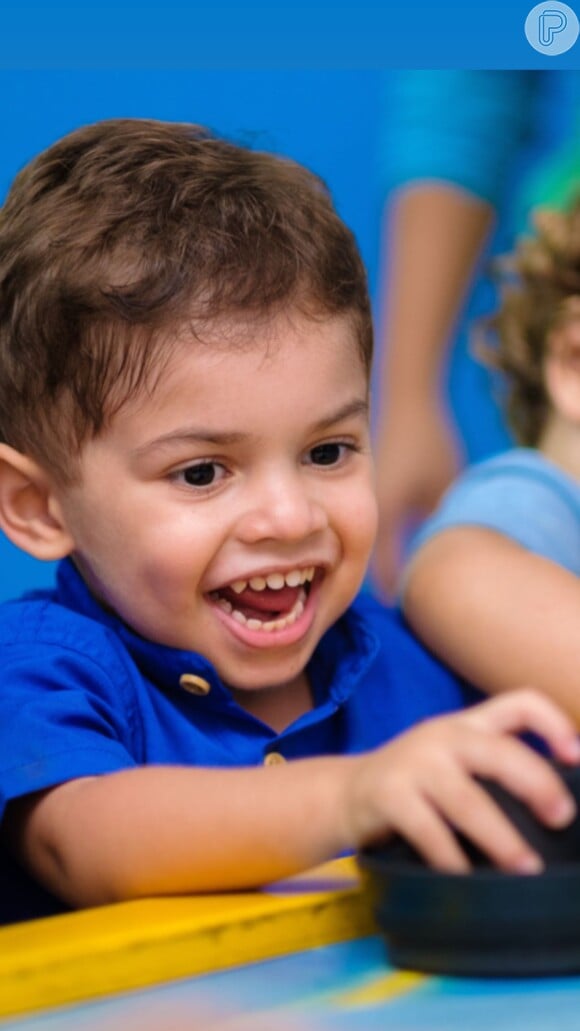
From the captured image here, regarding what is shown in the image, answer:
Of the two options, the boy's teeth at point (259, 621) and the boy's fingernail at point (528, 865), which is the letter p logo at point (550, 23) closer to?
the boy's teeth at point (259, 621)

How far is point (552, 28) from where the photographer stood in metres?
1.23

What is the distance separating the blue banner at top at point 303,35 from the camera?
118 cm

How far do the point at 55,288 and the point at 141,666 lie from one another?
28 cm

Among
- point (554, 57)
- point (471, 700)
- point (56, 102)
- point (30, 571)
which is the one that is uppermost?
point (554, 57)

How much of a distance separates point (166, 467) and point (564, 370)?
0.73m

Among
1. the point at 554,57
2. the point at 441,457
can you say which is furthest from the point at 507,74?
the point at 554,57

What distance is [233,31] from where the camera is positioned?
1211 millimetres

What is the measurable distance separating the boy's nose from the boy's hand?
1.14ft

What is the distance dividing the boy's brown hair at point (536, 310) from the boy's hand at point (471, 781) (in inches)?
41.7

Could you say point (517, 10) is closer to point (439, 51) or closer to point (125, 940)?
point (439, 51)

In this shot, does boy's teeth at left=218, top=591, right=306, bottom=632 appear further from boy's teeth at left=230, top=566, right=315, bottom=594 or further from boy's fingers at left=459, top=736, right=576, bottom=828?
boy's fingers at left=459, top=736, right=576, bottom=828

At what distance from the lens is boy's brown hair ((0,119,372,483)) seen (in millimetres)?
1027

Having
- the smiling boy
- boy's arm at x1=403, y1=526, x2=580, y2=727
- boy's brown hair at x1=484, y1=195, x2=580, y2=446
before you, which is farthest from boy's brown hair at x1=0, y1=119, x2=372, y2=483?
boy's brown hair at x1=484, y1=195, x2=580, y2=446

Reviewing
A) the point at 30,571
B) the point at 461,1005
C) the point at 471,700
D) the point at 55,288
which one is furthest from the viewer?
the point at 30,571
